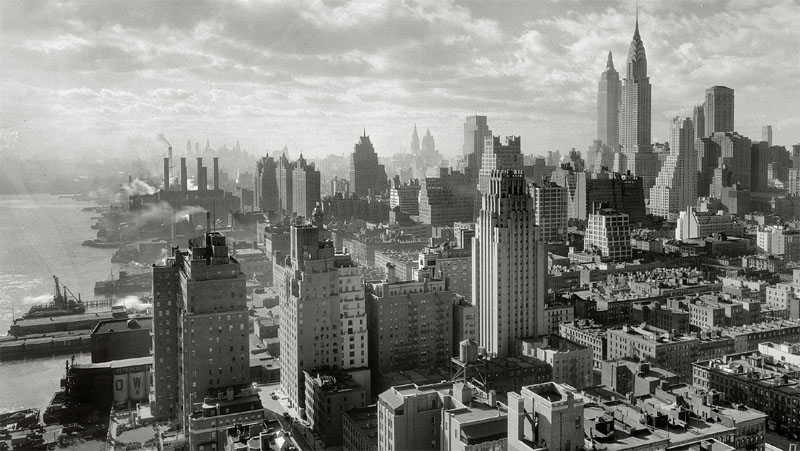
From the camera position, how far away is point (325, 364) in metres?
18.1

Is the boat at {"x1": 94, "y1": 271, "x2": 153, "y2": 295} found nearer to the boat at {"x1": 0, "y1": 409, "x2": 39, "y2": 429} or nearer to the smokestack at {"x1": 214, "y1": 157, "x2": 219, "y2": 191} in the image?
the smokestack at {"x1": 214, "y1": 157, "x2": 219, "y2": 191}

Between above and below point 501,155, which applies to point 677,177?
below

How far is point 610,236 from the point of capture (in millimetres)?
36938

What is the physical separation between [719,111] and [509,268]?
164ft

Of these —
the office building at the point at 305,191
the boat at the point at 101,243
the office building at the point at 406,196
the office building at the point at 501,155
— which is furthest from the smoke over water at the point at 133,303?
the office building at the point at 406,196

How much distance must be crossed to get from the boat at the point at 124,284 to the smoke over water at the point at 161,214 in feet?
8.83

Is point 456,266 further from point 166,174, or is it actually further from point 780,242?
point 780,242

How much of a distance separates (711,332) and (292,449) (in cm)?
1514

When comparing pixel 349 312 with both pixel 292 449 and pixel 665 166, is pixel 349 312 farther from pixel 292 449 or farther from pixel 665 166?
pixel 665 166

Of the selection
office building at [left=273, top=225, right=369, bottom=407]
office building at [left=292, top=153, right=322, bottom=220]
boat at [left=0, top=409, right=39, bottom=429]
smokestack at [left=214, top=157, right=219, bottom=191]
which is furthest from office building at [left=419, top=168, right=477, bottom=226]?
boat at [left=0, top=409, right=39, bottom=429]

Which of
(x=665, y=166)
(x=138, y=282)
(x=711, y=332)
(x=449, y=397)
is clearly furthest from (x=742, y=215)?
(x=449, y=397)

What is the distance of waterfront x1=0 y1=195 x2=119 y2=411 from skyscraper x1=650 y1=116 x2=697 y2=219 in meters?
42.3

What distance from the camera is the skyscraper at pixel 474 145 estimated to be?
43.8m

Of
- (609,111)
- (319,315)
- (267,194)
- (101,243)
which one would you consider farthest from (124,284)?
(609,111)
